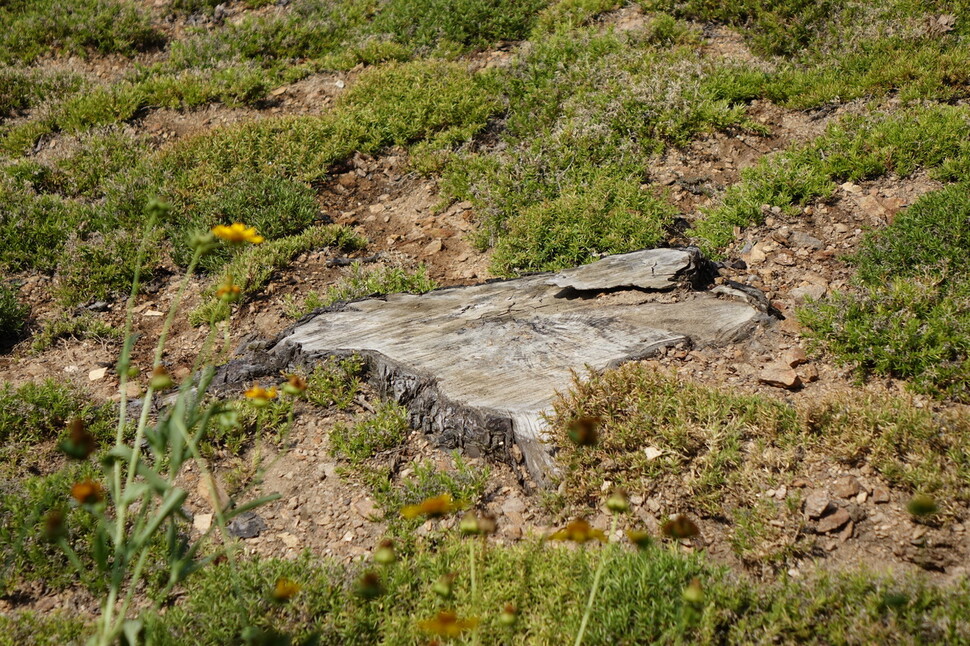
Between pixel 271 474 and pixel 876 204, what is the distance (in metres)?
6.07

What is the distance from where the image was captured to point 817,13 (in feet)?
29.5

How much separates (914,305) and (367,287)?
15.9 feet

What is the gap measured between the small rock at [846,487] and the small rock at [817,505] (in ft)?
0.32

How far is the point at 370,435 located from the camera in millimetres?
5211

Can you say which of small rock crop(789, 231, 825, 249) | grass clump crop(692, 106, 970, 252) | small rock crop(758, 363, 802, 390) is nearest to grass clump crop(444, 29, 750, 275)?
grass clump crop(692, 106, 970, 252)

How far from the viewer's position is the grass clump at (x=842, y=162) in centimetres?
659

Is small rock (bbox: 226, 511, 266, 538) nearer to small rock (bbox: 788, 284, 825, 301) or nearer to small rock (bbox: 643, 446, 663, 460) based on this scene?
small rock (bbox: 643, 446, 663, 460)

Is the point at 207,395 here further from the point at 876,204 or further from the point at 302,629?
the point at 876,204

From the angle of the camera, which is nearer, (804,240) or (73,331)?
(804,240)

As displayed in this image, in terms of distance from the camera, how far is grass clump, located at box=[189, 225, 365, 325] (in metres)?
7.00

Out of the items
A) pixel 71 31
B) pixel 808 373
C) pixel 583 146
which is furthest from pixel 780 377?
pixel 71 31

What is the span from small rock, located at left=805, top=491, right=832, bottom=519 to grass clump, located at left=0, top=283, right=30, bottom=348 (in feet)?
24.5

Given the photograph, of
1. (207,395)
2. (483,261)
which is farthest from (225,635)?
(483,261)

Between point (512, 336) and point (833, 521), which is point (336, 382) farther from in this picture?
point (833, 521)
